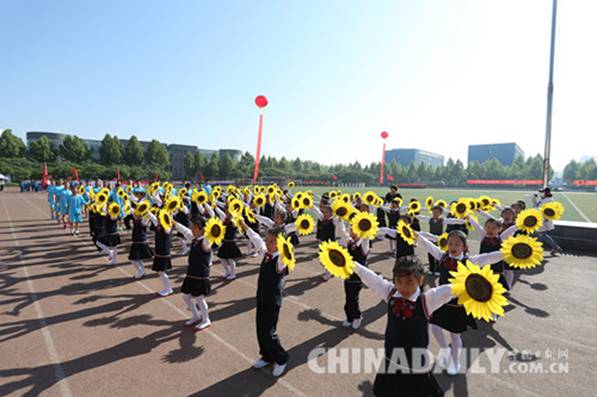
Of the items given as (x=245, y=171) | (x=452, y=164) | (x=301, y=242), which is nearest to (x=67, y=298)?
(x=301, y=242)

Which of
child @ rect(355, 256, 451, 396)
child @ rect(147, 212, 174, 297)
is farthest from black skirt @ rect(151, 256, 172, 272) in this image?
child @ rect(355, 256, 451, 396)

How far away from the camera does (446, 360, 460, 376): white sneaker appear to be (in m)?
4.27

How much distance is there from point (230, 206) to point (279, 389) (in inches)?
219

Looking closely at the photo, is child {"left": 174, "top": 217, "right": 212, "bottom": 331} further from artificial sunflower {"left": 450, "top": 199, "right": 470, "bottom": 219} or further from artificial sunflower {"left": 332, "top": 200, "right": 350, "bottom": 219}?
artificial sunflower {"left": 450, "top": 199, "right": 470, "bottom": 219}

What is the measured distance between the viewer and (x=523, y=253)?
13.0 feet

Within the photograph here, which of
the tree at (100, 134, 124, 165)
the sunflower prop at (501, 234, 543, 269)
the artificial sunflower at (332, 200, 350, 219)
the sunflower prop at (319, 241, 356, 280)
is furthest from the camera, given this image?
the tree at (100, 134, 124, 165)

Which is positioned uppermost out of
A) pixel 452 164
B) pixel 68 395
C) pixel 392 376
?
pixel 452 164

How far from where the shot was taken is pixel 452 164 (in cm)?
10600

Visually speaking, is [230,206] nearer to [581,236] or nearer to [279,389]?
[279,389]

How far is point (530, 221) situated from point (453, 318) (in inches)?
162

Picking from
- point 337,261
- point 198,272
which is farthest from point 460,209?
point 198,272

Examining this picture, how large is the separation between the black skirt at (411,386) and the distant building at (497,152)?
558 feet

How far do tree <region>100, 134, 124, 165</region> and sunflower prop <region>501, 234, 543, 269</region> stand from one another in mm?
84113

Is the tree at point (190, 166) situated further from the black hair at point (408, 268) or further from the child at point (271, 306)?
the black hair at point (408, 268)
